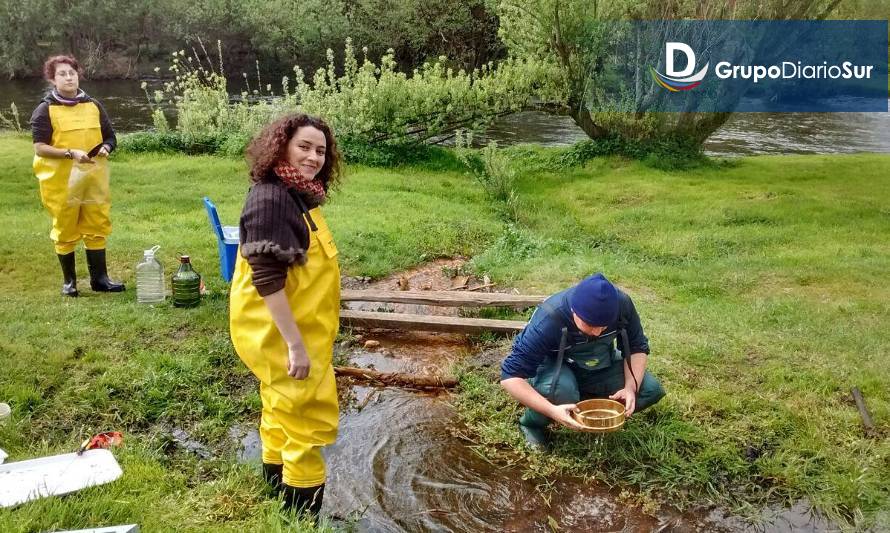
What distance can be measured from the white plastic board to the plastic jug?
278cm

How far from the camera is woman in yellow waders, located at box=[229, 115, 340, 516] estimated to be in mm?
2623

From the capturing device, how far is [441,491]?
12.3 feet

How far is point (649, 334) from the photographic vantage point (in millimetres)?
5508

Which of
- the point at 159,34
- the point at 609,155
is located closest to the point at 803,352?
the point at 609,155

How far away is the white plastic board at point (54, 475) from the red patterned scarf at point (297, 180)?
1.55 m

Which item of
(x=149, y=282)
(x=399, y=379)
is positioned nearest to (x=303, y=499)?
(x=399, y=379)

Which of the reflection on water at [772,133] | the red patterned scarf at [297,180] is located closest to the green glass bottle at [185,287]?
the red patterned scarf at [297,180]

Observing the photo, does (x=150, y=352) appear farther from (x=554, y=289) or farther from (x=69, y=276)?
(x=554, y=289)

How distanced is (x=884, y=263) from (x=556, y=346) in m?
5.29

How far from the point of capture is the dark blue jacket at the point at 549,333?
3752 millimetres

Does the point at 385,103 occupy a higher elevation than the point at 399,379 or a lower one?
higher

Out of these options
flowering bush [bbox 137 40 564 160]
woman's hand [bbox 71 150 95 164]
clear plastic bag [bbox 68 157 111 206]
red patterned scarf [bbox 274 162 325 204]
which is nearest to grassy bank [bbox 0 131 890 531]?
clear plastic bag [bbox 68 157 111 206]

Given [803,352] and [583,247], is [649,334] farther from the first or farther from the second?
[583,247]

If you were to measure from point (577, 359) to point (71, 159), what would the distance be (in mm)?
4256
